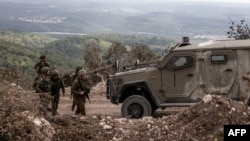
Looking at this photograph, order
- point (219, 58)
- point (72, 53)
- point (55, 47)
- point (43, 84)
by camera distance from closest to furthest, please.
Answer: point (219, 58)
point (43, 84)
point (72, 53)
point (55, 47)

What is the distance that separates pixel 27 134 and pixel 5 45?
61143mm

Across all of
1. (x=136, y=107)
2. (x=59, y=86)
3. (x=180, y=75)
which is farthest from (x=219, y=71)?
(x=59, y=86)

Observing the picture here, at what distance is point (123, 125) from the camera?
10008 mm

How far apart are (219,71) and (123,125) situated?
2.77m

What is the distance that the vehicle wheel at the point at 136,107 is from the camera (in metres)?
12.4

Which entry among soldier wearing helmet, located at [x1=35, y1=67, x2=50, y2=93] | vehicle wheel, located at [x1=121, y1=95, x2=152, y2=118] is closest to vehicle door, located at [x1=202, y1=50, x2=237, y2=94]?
vehicle wheel, located at [x1=121, y1=95, x2=152, y2=118]

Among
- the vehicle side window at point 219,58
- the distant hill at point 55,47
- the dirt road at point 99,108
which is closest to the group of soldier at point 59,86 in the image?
the dirt road at point 99,108

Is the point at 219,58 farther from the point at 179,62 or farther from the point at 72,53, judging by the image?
the point at 72,53

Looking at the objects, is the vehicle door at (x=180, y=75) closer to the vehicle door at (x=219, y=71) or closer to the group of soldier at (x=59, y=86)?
the vehicle door at (x=219, y=71)

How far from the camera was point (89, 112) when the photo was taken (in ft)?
47.1

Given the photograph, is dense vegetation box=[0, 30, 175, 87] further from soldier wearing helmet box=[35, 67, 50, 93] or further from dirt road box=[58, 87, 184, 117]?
dirt road box=[58, 87, 184, 117]

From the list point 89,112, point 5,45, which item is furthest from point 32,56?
point 89,112

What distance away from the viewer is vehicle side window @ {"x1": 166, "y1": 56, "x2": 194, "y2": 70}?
38.3ft

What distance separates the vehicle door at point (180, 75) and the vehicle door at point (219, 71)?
0.91 ft
